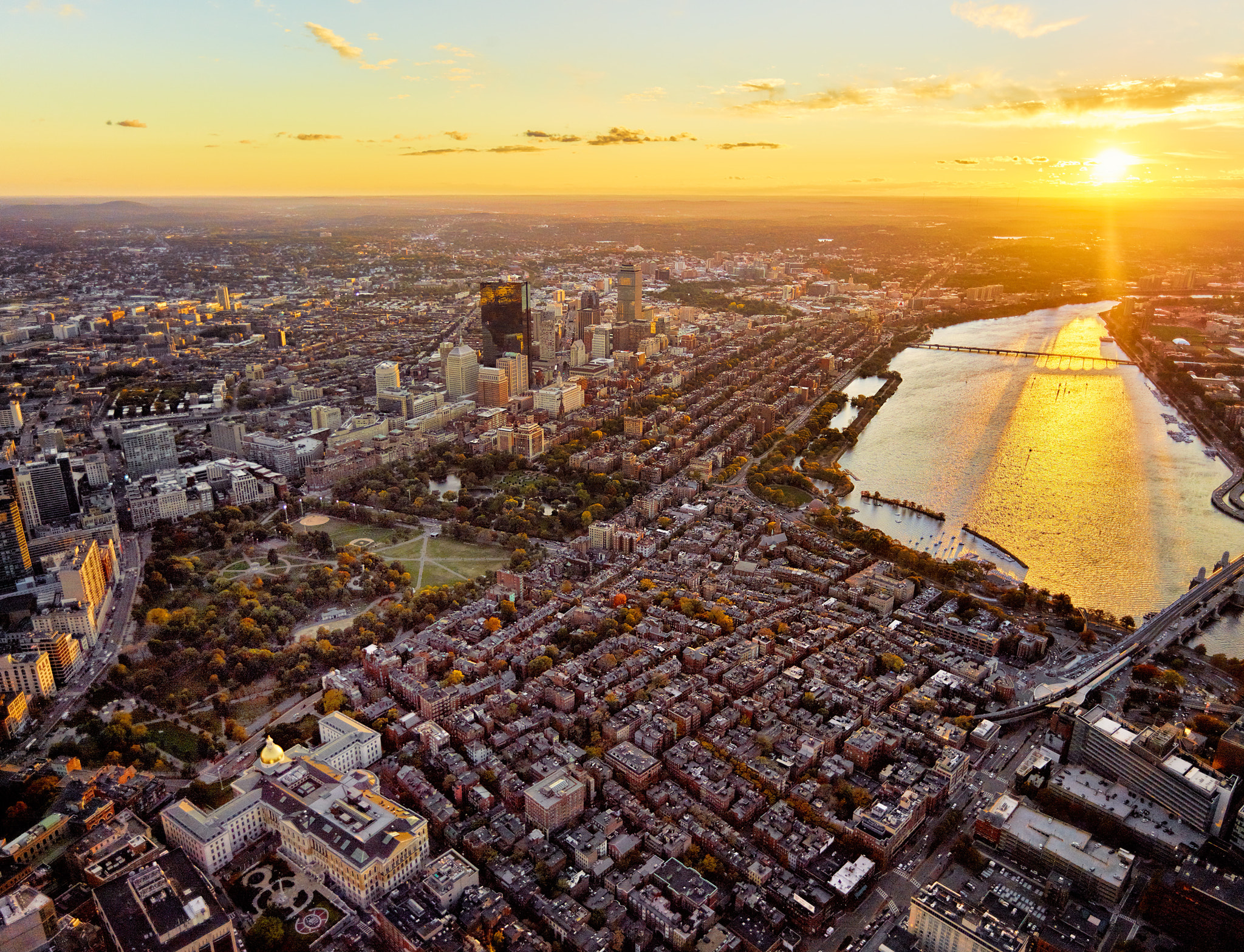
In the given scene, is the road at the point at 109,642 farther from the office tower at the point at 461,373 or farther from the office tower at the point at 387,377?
the office tower at the point at 461,373

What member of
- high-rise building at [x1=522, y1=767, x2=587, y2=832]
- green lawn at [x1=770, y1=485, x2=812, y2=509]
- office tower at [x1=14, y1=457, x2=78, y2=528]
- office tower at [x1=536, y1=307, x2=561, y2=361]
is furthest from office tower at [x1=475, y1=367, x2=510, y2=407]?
high-rise building at [x1=522, y1=767, x2=587, y2=832]

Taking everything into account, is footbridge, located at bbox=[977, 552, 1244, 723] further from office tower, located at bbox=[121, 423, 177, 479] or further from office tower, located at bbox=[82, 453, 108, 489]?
office tower, located at bbox=[121, 423, 177, 479]

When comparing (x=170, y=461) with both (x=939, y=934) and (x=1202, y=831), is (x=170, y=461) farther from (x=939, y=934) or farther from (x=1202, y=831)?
(x=1202, y=831)

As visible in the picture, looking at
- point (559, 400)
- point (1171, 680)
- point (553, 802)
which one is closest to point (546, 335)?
point (559, 400)

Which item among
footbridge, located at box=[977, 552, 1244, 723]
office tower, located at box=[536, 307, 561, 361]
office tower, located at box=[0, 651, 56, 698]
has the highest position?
office tower, located at box=[536, 307, 561, 361]

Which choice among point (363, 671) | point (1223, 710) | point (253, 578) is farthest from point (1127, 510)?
point (253, 578)
